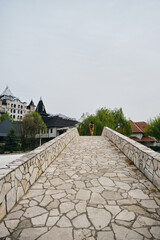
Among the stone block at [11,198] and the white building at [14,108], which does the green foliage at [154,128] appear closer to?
the stone block at [11,198]

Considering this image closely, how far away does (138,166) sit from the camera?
4266 millimetres

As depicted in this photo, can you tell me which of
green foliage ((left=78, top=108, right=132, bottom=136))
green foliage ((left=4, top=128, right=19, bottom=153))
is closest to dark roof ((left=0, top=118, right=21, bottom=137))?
green foliage ((left=4, top=128, right=19, bottom=153))

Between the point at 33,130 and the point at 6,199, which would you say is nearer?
the point at 6,199

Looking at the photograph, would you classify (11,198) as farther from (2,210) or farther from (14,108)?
(14,108)

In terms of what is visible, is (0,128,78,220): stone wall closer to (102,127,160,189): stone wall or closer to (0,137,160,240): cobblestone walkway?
(0,137,160,240): cobblestone walkway

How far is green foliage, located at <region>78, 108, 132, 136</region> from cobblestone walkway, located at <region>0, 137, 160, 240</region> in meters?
19.4

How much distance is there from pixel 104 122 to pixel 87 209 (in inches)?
882

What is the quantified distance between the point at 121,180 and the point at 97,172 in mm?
795

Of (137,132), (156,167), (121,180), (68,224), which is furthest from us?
(137,132)

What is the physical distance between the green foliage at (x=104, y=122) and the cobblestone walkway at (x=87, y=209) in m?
19.4

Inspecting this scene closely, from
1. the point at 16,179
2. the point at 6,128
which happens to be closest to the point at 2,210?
the point at 16,179

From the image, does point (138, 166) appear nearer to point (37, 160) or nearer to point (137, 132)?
point (37, 160)

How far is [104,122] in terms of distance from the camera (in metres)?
24.4

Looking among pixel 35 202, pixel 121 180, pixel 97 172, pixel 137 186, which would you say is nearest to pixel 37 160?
pixel 35 202
